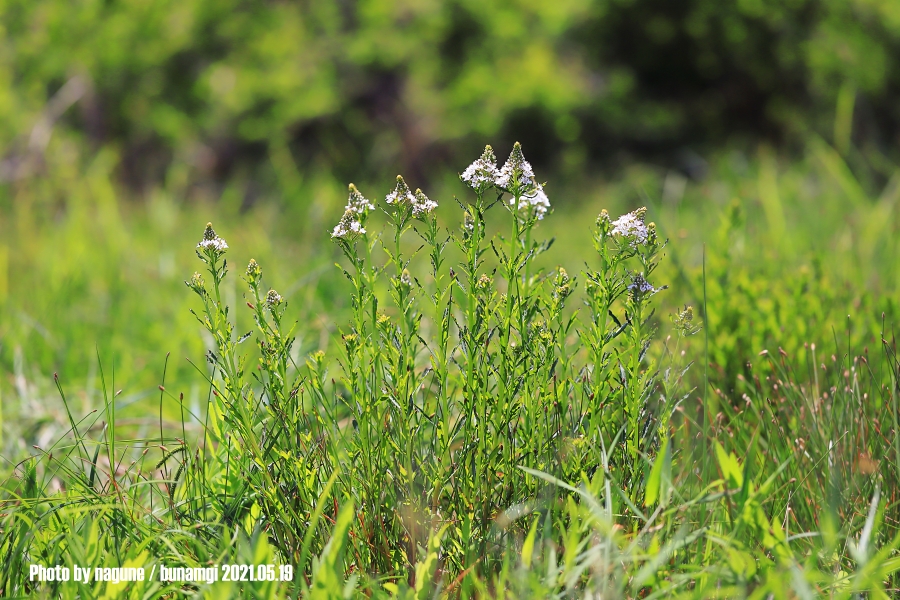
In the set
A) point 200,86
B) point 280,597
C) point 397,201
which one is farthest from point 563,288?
point 200,86

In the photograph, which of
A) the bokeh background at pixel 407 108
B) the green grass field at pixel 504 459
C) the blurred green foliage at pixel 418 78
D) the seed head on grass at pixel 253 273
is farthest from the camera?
the blurred green foliage at pixel 418 78

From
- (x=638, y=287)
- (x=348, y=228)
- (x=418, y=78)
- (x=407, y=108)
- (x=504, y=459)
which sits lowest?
(x=504, y=459)

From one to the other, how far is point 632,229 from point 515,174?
0.25 metres

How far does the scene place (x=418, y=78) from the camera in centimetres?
618

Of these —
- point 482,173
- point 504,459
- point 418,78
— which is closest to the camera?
point 482,173

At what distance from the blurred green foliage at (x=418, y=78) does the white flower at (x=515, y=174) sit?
4612 millimetres

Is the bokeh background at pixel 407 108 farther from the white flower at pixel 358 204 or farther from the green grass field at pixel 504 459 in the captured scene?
the white flower at pixel 358 204

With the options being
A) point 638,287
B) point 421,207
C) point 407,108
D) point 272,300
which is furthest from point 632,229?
point 407,108

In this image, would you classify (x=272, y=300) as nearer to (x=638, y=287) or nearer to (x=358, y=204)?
(x=358, y=204)

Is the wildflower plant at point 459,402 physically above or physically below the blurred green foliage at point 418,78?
below

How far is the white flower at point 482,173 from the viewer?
4.67ft

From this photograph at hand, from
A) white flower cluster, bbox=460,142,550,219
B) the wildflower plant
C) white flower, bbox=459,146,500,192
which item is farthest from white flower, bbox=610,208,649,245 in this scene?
white flower, bbox=459,146,500,192

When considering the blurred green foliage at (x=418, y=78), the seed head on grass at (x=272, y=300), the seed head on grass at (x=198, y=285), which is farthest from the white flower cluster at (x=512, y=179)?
the blurred green foliage at (x=418, y=78)

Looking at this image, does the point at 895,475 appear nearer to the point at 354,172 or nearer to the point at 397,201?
the point at 397,201
